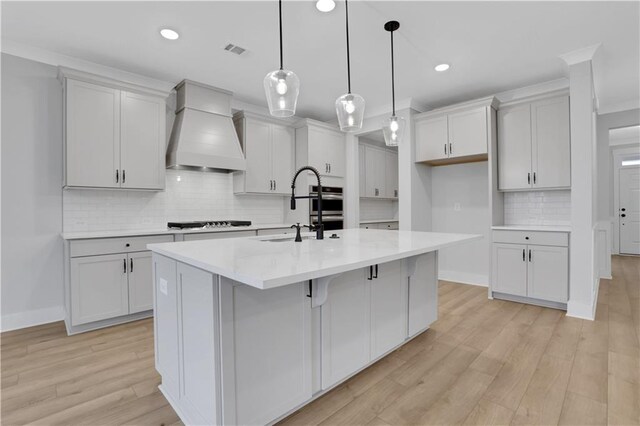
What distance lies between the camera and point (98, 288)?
3088 millimetres

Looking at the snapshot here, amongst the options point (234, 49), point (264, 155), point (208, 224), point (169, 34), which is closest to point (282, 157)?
point (264, 155)

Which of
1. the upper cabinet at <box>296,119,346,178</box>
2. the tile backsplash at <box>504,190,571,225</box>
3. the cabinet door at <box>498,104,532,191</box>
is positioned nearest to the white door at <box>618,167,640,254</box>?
the tile backsplash at <box>504,190,571,225</box>

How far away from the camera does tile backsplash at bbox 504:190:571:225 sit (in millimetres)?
4059

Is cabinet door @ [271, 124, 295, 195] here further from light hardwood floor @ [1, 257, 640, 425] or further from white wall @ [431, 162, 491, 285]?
light hardwood floor @ [1, 257, 640, 425]

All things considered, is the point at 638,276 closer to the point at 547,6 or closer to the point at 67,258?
the point at 547,6

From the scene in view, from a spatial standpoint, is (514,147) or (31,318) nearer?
(31,318)

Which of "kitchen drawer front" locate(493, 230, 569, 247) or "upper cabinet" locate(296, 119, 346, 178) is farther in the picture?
"upper cabinet" locate(296, 119, 346, 178)

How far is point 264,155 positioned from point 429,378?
11.6ft

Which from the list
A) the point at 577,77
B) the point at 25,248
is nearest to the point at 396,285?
the point at 577,77

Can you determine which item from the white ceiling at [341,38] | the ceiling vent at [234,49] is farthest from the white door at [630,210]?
the ceiling vent at [234,49]

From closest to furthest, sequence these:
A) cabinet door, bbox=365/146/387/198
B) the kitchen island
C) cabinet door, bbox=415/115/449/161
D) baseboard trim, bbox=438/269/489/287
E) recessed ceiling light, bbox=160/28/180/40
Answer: the kitchen island → recessed ceiling light, bbox=160/28/180/40 → cabinet door, bbox=415/115/449/161 → baseboard trim, bbox=438/269/489/287 → cabinet door, bbox=365/146/387/198

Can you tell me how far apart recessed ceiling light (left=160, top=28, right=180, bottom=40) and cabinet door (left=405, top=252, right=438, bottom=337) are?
2.82 metres

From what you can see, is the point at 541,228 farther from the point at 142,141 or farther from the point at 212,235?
the point at 142,141

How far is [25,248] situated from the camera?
316 centimetres
